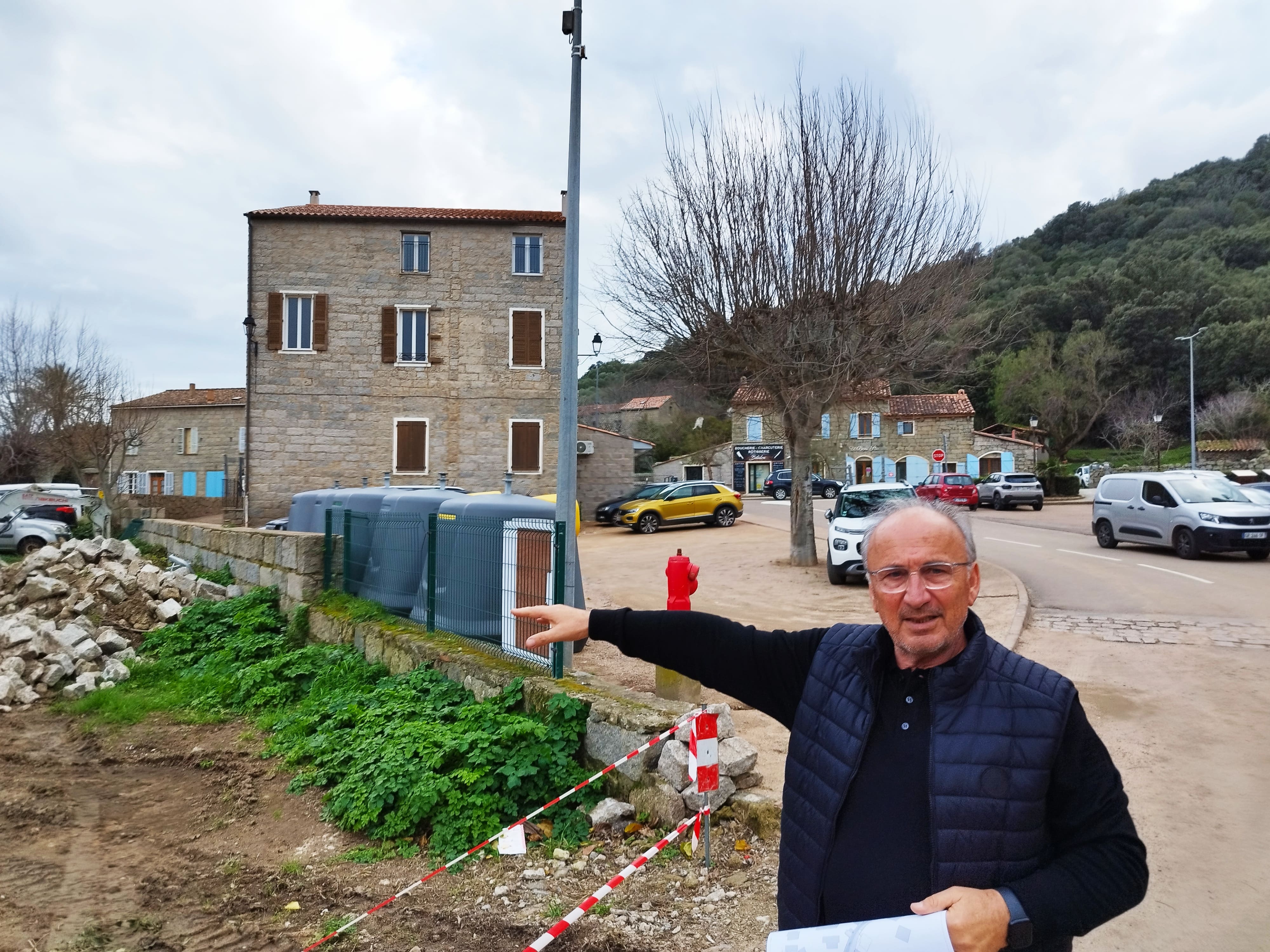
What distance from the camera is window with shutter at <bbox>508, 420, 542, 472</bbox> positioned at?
27266mm

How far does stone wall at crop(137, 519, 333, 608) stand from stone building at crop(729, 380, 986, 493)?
3894 cm

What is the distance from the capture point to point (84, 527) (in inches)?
850

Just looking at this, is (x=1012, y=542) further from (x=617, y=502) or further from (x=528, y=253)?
(x=528, y=253)

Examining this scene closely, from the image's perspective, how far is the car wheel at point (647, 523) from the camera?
26.5m

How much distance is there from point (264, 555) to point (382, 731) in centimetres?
611

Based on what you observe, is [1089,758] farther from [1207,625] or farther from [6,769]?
[1207,625]

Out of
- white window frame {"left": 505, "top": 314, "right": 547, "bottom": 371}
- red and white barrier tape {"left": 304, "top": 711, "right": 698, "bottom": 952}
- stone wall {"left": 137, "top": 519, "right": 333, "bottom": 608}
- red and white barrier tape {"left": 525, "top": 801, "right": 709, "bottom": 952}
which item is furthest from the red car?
red and white barrier tape {"left": 525, "top": 801, "right": 709, "bottom": 952}

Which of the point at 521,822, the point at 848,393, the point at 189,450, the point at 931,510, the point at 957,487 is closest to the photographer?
the point at 931,510

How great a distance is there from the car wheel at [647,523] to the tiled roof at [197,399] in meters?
23.3

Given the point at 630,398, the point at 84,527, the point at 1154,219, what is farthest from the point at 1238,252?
the point at 84,527

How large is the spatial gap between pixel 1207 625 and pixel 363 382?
23.0 m

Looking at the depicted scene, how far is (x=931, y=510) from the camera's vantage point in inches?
78.4

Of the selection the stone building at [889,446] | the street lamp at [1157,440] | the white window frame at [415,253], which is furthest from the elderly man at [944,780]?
the stone building at [889,446]

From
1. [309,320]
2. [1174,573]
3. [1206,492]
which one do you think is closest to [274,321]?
[309,320]
